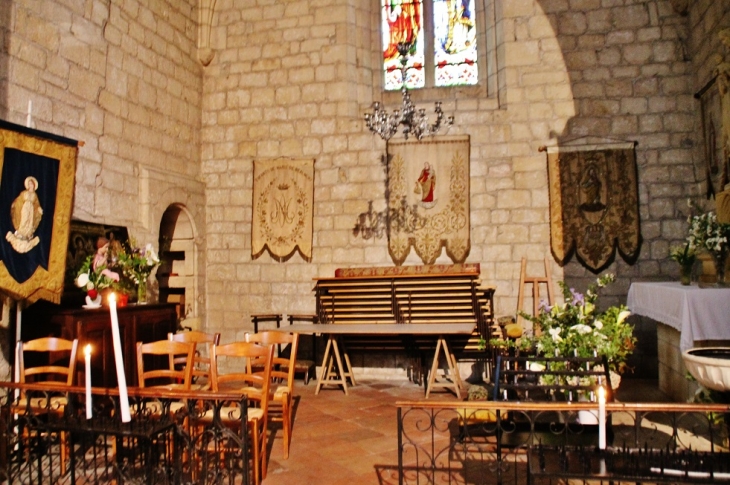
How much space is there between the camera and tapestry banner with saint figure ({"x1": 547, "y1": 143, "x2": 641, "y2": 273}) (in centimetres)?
641

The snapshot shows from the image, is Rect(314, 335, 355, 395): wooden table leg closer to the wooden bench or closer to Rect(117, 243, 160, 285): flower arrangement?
the wooden bench

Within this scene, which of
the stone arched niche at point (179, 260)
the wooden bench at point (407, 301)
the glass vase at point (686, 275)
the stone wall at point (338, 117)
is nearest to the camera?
the glass vase at point (686, 275)

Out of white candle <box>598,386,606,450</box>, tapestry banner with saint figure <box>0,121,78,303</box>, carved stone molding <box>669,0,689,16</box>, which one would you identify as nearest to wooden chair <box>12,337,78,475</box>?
tapestry banner with saint figure <box>0,121,78,303</box>

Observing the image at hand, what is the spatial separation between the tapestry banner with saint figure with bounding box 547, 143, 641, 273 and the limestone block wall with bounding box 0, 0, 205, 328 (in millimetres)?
4425

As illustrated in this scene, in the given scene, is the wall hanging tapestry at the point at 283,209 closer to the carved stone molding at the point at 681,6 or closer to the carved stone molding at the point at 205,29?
the carved stone molding at the point at 205,29

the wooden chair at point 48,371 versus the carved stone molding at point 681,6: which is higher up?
the carved stone molding at point 681,6

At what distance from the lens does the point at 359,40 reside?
7258 millimetres

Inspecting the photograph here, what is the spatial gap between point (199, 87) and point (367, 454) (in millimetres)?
5517

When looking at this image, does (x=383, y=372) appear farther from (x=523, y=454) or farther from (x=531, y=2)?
(x=531, y=2)

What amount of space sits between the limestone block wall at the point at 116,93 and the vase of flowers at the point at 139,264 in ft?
1.50

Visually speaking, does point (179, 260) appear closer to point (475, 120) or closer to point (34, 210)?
point (34, 210)

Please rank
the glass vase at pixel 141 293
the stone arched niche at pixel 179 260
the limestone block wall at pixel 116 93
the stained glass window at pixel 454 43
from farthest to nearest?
1. the stained glass window at pixel 454 43
2. the stone arched niche at pixel 179 260
3. the glass vase at pixel 141 293
4. the limestone block wall at pixel 116 93

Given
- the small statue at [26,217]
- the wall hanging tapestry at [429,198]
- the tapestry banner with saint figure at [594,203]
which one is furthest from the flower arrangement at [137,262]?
the tapestry banner with saint figure at [594,203]

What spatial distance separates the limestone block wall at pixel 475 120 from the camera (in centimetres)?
649
